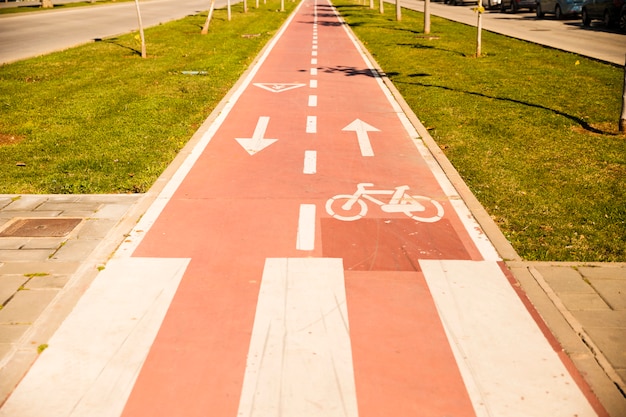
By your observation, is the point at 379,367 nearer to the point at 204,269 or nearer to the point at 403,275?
the point at 403,275

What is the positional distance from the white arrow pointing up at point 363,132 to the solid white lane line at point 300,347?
160 inches

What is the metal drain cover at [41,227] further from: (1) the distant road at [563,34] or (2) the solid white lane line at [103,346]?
(1) the distant road at [563,34]

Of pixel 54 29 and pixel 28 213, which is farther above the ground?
pixel 54 29

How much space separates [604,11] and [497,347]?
28862 millimetres

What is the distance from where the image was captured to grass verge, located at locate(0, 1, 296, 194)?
27.5 feet

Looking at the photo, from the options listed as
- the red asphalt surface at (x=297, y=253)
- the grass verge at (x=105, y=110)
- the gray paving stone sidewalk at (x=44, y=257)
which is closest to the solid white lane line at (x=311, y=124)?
the red asphalt surface at (x=297, y=253)

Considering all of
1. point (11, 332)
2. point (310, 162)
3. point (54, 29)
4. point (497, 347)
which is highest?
point (54, 29)

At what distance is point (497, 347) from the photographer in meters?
4.48

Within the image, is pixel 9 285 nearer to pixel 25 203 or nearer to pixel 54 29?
pixel 25 203

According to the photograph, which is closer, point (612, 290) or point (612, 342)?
point (612, 342)

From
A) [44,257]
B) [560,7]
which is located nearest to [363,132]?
[44,257]

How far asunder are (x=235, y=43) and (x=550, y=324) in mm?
20521

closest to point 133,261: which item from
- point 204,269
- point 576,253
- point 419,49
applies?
point 204,269

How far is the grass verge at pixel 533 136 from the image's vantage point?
6.55m
